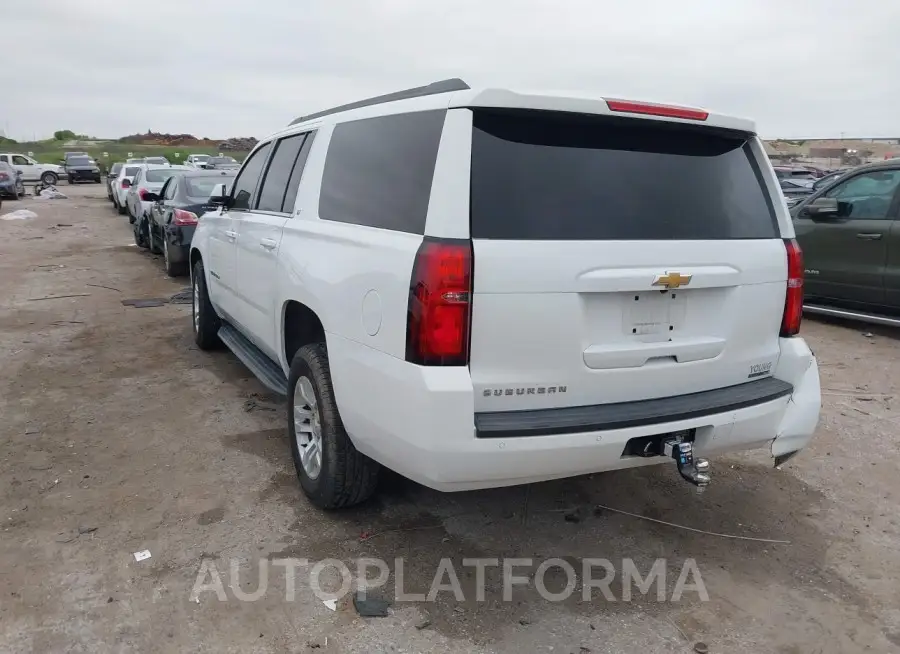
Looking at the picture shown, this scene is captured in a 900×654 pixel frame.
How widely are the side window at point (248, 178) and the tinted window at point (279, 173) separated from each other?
0.25 meters

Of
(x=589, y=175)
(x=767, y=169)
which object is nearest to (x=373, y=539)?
(x=589, y=175)

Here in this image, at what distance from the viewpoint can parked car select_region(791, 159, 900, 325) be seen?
7262 millimetres

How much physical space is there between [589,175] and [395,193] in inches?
32.2

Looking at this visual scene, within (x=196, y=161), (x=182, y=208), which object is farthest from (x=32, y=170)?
(x=182, y=208)

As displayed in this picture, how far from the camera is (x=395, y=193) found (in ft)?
10.2

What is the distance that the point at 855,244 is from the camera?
7531mm

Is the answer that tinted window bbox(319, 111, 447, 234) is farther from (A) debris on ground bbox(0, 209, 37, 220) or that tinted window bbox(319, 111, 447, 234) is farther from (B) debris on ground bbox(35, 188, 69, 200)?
(B) debris on ground bbox(35, 188, 69, 200)

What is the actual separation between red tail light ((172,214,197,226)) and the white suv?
717 centimetres

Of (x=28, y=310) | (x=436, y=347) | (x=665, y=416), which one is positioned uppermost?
(x=436, y=347)

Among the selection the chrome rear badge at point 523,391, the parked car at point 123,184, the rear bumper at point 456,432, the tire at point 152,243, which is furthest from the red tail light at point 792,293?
the parked car at point 123,184

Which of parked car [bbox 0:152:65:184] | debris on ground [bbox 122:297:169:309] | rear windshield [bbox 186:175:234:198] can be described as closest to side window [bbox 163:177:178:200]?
rear windshield [bbox 186:175:234:198]

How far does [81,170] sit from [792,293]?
44.6 m

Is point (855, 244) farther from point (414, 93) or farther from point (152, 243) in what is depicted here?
point (152, 243)

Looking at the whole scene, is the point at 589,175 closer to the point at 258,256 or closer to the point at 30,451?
the point at 258,256
